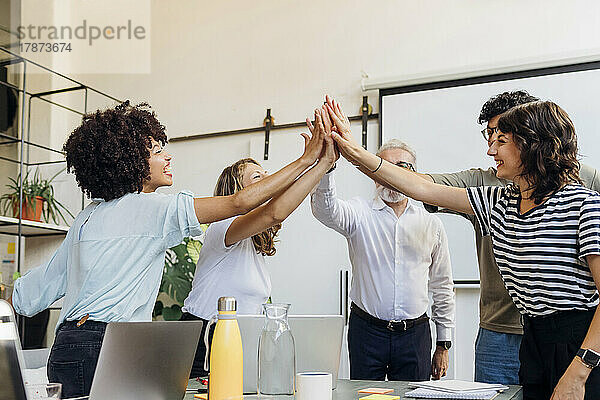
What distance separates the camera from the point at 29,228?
14.2 ft

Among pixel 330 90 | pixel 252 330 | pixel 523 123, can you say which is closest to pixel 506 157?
pixel 523 123

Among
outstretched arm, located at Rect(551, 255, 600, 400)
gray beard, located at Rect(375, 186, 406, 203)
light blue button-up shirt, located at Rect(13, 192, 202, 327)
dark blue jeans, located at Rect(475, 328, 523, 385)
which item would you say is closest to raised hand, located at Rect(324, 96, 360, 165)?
gray beard, located at Rect(375, 186, 406, 203)

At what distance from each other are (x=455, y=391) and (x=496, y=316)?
2.39 feet

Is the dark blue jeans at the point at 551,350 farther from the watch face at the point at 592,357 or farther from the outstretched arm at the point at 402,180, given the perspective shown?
the outstretched arm at the point at 402,180

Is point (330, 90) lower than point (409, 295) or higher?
higher

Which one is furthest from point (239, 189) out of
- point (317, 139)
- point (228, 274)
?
point (317, 139)

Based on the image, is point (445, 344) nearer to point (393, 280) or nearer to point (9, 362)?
point (393, 280)

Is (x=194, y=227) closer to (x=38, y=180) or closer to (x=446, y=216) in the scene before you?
(x=446, y=216)

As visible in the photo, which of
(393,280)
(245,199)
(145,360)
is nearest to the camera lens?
(145,360)

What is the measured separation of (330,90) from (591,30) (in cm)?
148

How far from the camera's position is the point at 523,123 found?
184cm

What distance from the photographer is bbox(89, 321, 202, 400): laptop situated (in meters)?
1.22

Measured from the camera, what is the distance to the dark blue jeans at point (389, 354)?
2.58m

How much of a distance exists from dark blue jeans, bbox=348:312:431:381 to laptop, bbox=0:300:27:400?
1892mm
